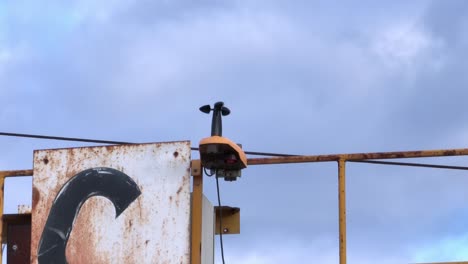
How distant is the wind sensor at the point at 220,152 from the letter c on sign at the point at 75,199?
0.85 meters

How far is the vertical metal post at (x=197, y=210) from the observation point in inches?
373

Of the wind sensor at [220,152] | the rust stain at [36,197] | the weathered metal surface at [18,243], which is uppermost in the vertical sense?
the wind sensor at [220,152]

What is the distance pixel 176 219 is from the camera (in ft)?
31.4

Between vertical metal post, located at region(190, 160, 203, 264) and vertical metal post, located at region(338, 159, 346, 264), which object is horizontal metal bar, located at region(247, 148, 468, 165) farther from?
vertical metal post, located at region(190, 160, 203, 264)

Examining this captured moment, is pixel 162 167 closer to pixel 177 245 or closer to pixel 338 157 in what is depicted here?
pixel 177 245

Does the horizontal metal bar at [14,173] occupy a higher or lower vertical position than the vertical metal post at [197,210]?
higher

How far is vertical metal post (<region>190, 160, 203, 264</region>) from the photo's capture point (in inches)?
373

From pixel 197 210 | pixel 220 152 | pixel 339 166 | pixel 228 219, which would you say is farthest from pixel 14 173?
pixel 339 166

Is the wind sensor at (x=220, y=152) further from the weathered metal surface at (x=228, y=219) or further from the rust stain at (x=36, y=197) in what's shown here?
the rust stain at (x=36, y=197)

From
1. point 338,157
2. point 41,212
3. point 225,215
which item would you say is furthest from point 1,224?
point 338,157

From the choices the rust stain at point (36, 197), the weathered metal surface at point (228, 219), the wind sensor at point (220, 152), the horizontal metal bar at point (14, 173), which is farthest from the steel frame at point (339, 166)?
the horizontal metal bar at point (14, 173)

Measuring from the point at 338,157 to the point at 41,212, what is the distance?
280 cm

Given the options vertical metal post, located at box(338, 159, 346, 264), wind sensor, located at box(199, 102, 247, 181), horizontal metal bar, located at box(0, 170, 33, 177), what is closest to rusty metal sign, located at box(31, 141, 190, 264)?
horizontal metal bar, located at box(0, 170, 33, 177)

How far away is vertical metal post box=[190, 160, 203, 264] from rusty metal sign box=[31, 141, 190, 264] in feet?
0.19
